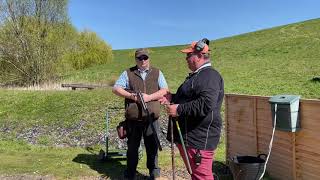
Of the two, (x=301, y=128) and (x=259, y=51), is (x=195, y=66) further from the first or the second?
(x=259, y=51)

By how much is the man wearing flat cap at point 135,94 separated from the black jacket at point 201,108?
6.42 feet

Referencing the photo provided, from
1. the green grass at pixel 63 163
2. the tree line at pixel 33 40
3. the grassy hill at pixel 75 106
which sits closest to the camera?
the green grass at pixel 63 163

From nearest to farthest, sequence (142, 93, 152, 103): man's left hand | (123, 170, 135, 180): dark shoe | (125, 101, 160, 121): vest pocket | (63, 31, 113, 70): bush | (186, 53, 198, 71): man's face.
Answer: (186, 53, 198, 71): man's face
(142, 93, 152, 103): man's left hand
(125, 101, 160, 121): vest pocket
(123, 170, 135, 180): dark shoe
(63, 31, 113, 70): bush

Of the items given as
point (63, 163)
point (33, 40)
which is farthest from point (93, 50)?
point (63, 163)

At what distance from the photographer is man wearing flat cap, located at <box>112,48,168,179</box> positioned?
7.58 meters

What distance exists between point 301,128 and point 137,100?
2.33m

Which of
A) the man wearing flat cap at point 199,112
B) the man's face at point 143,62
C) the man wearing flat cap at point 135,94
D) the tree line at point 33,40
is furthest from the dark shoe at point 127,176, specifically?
the tree line at point 33,40

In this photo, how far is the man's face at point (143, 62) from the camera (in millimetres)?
7680

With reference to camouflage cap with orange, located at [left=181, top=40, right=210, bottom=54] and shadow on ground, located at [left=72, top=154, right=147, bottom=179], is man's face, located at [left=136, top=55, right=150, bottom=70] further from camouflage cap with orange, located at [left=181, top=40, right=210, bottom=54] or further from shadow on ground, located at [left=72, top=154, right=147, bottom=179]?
camouflage cap with orange, located at [left=181, top=40, right=210, bottom=54]

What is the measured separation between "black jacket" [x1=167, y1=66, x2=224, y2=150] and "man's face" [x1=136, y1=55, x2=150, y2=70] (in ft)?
6.85

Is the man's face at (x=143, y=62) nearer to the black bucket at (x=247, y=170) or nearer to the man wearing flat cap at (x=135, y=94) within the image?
the man wearing flat cap at (x=135, y=94)

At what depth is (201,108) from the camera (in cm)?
534

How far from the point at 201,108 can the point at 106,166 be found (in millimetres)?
4237

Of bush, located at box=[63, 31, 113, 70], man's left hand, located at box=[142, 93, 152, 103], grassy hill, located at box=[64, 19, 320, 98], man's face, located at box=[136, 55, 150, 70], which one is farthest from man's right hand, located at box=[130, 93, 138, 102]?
bush, located at box=[63, 31, 113, 70]
